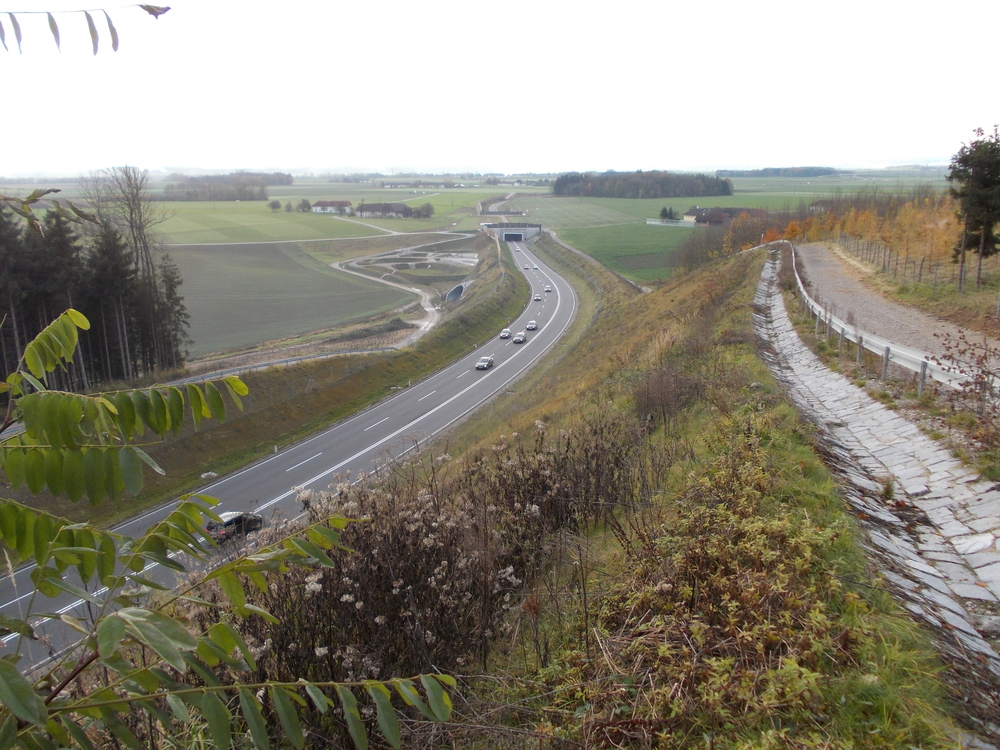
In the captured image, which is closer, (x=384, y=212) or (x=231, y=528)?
(x=231, y=528)

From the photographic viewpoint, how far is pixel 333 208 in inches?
5851

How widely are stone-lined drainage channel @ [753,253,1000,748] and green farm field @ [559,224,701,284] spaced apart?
5562cm

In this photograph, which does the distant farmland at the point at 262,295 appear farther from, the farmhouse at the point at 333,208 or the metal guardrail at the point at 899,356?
the farmhouse at the point at 333,208

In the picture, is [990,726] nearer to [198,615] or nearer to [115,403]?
[115,403]

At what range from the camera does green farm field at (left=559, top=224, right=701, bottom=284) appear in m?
72.8

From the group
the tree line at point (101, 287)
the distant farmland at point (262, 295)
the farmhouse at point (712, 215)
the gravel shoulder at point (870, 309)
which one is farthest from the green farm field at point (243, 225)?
the gravel shoulder at point (870, 309)

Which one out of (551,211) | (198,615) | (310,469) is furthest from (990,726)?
(551,211)

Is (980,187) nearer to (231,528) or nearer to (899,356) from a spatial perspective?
(899,356)

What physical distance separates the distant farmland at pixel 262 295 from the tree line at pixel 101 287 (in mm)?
9386

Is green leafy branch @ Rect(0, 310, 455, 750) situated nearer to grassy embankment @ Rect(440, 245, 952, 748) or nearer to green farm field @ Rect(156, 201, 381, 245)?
grassy embankment @ Rect(440, 245, 952, 748)

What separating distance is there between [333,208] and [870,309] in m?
144

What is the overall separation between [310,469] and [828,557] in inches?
945

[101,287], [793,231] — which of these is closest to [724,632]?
[101,287]

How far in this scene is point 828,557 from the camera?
Result: 488 cm
